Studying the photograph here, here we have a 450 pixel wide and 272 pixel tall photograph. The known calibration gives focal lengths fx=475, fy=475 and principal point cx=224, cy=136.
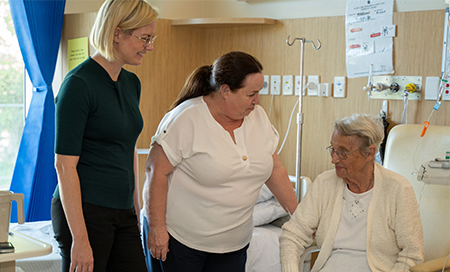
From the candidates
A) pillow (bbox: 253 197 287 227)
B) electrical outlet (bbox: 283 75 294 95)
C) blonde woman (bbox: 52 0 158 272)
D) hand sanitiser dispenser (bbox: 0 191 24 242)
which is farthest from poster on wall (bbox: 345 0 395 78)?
hand sanitiser dispenser (bbox: 0 191 24 242)

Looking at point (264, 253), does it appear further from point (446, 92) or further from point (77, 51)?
point (77, 51)

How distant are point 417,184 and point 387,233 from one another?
51cm

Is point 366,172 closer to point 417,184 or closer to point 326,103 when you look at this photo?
point 417,184

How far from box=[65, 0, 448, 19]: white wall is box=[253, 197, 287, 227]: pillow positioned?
4.09ft

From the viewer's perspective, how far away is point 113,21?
141 centimetres

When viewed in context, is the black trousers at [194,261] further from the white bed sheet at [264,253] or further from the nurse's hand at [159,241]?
the white bed sheet at [264,253]

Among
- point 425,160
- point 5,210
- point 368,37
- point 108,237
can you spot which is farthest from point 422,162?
point 5,210

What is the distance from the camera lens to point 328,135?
299 centimetres

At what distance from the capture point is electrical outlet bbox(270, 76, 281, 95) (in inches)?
126

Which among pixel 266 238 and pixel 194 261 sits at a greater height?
pixel 194 261

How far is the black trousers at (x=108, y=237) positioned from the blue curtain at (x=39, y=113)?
5.77 feet

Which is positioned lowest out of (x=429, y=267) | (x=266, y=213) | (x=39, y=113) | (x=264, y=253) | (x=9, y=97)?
(x=264, y=253)

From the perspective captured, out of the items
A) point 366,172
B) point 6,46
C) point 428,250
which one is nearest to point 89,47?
point 6,46

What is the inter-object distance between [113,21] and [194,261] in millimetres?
859
